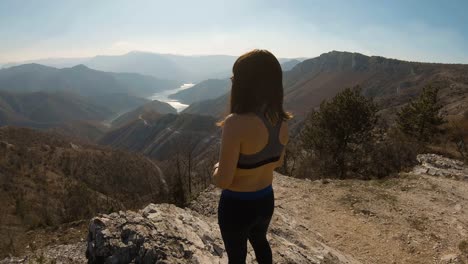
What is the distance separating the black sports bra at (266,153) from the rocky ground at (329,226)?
3220 mm

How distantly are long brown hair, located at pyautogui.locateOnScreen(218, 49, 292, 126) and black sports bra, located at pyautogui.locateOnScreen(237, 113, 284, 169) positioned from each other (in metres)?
0.10

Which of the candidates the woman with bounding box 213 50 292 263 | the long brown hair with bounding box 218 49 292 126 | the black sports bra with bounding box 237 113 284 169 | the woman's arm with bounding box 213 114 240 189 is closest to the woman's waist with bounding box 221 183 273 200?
the woman with bounding box 213 50 292 263

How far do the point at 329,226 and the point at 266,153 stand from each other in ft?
26.0

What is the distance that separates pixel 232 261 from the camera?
3.35m

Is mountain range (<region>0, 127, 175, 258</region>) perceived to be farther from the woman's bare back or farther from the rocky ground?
the woman's bare back

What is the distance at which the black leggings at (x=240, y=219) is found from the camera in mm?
2951

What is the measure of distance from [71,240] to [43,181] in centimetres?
4612

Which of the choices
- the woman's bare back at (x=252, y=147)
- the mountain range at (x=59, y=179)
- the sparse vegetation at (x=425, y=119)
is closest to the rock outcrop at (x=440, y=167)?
the sparse vegetation at (x=425, y=119)

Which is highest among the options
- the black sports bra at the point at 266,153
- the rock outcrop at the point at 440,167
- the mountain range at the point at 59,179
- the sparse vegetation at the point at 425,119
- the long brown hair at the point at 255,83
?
the long brown hair at the point at 255,83

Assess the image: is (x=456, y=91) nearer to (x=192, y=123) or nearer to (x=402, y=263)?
(x=402, y=263)

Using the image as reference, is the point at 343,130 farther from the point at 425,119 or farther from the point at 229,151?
the point at 229,151

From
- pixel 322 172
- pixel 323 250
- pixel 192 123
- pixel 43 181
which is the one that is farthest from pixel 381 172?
pixel 192 123

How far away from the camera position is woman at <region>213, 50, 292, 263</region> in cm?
268

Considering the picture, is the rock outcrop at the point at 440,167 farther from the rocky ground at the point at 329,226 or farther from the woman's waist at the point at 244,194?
the woman's waist at the point at 244,194
